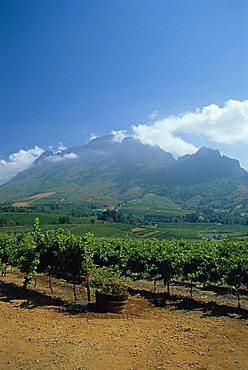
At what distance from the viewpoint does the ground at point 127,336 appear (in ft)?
26.1

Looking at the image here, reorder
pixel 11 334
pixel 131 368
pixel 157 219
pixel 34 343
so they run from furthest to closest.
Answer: pixel 157 219 < pixel 11 334 < pixel 34 343 < pixel 131 368

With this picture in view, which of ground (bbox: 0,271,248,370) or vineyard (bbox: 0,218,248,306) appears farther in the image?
vineyard (bbox: 0,218,248,306)

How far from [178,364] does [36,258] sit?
9.60m

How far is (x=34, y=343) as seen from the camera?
9.11 m

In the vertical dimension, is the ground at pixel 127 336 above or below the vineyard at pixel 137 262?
below

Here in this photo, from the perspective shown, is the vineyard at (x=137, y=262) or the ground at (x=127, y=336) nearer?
the ground at (x=127, y=336)

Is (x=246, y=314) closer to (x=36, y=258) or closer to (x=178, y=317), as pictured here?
(x=178, y=317)

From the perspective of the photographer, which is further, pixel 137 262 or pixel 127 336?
pixel 137 262

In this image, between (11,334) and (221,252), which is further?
(221,252)

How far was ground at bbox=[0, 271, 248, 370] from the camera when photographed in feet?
26.1

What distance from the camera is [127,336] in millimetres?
9641

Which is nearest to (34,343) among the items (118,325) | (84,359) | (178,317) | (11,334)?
(11,334)

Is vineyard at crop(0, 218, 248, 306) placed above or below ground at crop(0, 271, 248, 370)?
above

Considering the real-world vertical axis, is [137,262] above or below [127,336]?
above
